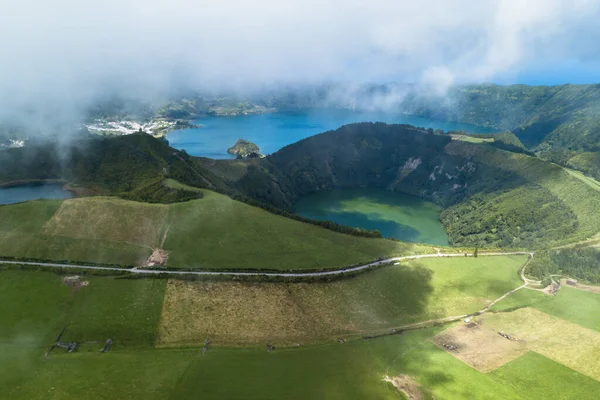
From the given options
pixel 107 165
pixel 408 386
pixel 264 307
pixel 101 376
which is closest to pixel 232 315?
pixel 264 307

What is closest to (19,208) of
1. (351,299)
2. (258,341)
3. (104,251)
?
(104,251)

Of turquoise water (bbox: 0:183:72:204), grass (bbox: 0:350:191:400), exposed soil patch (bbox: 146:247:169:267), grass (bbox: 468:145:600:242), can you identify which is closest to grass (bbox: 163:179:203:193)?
turquoise water (bbox: 0:183:72:204)

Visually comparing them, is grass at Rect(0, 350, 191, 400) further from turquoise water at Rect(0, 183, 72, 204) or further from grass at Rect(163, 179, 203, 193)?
turquoise water at Rect(0, 183, 72, 204)

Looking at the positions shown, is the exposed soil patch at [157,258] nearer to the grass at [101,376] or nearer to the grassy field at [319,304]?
the grassy field at [319,304]

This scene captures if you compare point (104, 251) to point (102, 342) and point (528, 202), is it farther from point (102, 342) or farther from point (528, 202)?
point (528, 202)

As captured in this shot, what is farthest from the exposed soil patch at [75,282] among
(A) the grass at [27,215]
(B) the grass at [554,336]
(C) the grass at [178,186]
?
(B) the grass at [554,336]

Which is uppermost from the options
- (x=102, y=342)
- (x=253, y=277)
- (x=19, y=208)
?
(x=19, y=208)
